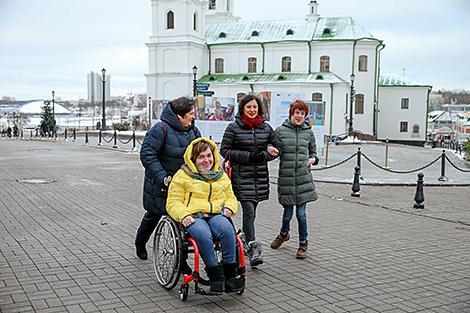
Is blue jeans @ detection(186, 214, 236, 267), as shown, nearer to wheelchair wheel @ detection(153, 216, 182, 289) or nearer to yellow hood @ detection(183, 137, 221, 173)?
wheelchair wheel @ detection(153, 216, 182, 289)

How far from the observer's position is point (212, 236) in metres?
5.52

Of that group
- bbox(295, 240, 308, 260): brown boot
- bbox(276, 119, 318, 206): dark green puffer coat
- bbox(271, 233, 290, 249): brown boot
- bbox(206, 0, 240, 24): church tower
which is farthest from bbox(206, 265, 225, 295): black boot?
bbox(206, 0, 240, 24): church tower

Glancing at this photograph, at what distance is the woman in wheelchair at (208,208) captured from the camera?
535cm

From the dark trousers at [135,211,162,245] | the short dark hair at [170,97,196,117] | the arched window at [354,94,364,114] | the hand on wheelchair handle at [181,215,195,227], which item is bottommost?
the dark trousers at [135,211,162,245]

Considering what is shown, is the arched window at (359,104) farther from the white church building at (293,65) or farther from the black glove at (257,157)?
the black glove at (257,157)

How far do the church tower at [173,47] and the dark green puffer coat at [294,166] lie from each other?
1965 inches

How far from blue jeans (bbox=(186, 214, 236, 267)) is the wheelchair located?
0.26 ft

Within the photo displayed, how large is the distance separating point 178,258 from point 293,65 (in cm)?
5366

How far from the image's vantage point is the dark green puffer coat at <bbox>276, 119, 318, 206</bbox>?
727 cm

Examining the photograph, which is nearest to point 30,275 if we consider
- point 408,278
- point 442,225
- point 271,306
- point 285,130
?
point 271,306

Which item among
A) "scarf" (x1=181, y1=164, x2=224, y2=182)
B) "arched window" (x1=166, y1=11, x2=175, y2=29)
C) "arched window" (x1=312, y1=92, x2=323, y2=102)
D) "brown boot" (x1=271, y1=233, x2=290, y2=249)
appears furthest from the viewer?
"arched window" (x1=166, y1=11, x2=175, y2=29)

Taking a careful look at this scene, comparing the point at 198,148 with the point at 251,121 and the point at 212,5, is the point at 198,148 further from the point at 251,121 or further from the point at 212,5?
the point at 212,5

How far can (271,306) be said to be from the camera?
17.6ft

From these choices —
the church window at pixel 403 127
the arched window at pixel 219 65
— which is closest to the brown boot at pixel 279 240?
the arched window at pixel 219 65
